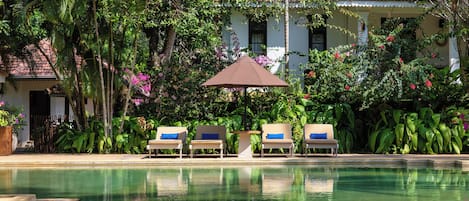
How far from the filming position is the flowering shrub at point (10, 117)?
17.5m

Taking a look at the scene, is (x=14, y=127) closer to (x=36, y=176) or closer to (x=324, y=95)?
(x=36, y=176)

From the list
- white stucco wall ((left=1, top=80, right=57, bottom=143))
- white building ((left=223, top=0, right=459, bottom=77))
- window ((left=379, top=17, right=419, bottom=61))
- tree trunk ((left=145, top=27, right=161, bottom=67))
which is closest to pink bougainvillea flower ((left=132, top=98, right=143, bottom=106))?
tree trunk ((left=145, top=27, right=161, bottom=67))

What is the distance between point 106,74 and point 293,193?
9.66m

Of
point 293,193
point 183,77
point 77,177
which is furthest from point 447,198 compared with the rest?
point 183,77

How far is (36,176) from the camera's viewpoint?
42.5 feet

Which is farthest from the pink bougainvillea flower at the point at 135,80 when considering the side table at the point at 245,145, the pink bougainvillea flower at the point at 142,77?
the side table at the point at 245,145

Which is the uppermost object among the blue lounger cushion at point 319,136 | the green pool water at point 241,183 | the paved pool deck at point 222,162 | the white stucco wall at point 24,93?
the white stucco wall at point 24,93

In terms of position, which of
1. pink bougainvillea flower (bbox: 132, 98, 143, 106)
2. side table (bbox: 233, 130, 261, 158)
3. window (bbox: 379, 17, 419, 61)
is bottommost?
side table (bbox: 233, 130, 261, 158)

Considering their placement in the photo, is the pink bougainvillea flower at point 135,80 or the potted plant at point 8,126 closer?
the potted plant at point 8,126

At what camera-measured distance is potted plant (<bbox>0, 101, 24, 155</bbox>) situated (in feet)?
56.5

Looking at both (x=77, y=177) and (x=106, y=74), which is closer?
(x=77, y=177)

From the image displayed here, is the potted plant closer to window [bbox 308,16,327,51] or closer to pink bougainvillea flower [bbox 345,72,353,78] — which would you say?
pink bougainvillea flower [bbox 345,72,353,78]

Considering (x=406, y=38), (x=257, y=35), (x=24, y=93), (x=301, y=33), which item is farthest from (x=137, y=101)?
(x=301, y=33)

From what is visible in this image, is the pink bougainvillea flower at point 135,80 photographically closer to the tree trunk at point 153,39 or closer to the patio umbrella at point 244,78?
the tree trunk at point 153,39
